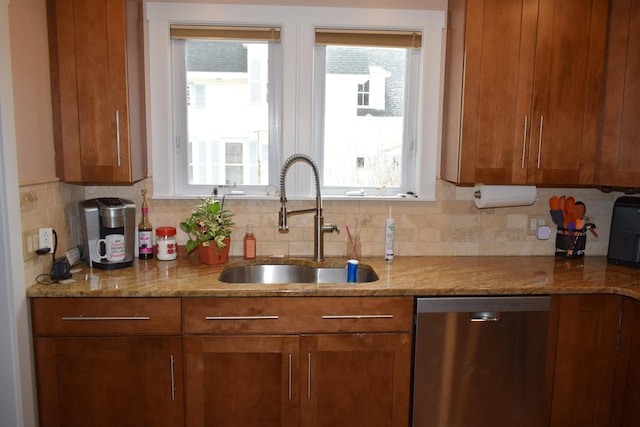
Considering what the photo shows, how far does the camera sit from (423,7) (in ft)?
8.29

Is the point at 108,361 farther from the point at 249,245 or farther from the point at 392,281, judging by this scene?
the point at 392,281

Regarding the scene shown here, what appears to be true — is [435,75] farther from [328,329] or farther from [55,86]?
[55,86]

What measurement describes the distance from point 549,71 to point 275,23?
1378 millimetres

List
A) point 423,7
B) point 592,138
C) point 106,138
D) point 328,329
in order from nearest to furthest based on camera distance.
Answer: point 328,329 < point 106,138 < point 592,138 < point 423,7

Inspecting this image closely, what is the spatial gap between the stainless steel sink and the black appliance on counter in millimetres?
1341

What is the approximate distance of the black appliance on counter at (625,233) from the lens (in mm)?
2482

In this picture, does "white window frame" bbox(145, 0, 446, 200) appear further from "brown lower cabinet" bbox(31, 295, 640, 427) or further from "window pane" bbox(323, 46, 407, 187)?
"brown lower cabinet" bbox(31, 295, 640, 427)

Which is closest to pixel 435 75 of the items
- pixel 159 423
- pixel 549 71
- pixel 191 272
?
pixel 549 71

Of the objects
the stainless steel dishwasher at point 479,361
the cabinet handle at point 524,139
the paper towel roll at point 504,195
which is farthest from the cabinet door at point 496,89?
the stainless steel dishwasher at point 479,361

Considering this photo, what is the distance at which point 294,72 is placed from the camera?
8.27 feet

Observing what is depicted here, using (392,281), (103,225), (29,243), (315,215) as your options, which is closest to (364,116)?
(315,215)

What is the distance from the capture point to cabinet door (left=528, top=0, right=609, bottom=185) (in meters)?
2.27

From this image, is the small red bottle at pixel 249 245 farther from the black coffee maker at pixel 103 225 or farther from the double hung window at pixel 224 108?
the black coffee maker at pixel 103 225

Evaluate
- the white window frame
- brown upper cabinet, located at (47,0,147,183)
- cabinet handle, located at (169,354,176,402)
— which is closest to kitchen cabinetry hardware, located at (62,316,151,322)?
cabinet handle, located at (169,354,176,402)
